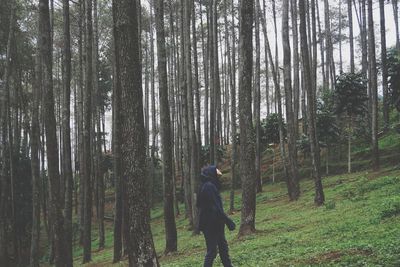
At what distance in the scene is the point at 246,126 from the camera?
10.7 m

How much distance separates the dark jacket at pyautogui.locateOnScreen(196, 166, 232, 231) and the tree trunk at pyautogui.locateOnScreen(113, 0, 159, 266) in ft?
2.81

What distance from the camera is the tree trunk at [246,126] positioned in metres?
10.5

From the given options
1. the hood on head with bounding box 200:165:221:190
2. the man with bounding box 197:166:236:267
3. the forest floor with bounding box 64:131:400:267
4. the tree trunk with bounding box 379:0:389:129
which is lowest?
the forest floor with bounding box 64:131:400:267

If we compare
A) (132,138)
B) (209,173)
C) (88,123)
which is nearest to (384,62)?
(88,123)

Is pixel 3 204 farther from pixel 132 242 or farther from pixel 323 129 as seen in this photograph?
pixel 323 129

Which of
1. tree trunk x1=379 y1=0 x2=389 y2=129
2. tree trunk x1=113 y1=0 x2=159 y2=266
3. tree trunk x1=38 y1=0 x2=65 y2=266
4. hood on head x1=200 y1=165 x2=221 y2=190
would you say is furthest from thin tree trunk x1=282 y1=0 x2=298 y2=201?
tree trunk x1=113 y1=0 x2=159 y2=266

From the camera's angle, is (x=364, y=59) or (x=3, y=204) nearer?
(x=3, y=204)

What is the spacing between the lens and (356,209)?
10.9 metres

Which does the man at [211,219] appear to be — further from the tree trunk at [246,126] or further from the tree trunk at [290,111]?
the tree trunk at [290,111]

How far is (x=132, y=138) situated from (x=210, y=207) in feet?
4.87

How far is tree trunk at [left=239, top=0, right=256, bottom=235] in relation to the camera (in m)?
10.5

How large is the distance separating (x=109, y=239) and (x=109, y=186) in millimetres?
18991

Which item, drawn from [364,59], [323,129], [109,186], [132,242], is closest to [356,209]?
[132,242]

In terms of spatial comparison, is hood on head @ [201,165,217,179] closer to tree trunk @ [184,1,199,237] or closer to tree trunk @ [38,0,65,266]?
tree trunk @ [38,0,65,266]
